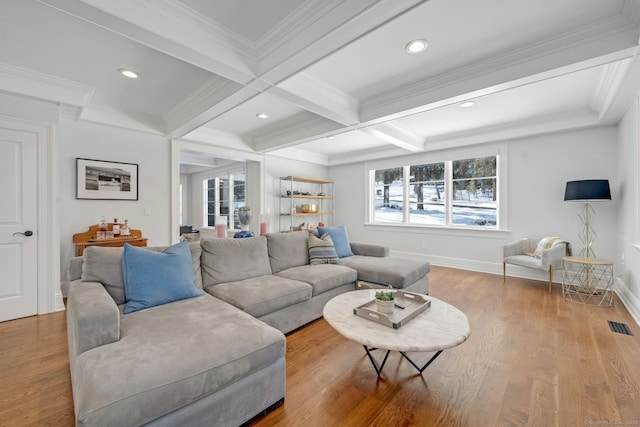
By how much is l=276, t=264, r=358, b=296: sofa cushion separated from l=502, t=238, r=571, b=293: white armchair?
8.13ft

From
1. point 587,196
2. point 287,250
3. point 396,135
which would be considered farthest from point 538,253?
point 287,250

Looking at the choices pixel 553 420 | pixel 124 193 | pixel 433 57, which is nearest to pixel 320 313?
pixel 553 420

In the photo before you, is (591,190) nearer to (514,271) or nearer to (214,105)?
(514,271)

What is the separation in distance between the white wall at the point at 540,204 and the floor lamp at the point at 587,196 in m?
0.07

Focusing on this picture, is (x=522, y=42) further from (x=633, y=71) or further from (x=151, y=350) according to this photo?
(x=151, y=350)

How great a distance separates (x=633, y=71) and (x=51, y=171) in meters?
5.64

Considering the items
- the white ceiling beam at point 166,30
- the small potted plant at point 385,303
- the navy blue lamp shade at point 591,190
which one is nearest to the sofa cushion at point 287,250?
the small potted plant at point 385,303

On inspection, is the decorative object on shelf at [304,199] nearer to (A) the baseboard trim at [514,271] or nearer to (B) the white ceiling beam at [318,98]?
(A) the baseboard trim at [514,271]

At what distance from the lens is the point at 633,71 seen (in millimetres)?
2281

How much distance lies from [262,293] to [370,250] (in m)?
2.06

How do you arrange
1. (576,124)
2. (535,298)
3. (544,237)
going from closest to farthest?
(535,298) → (576,124) → (544,237)

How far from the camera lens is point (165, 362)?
3.95 feet

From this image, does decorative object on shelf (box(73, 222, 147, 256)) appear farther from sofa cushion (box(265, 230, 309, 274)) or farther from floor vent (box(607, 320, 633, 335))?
floor vent (box(607, 320, 633, 335))

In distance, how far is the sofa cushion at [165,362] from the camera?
104 centimetres
